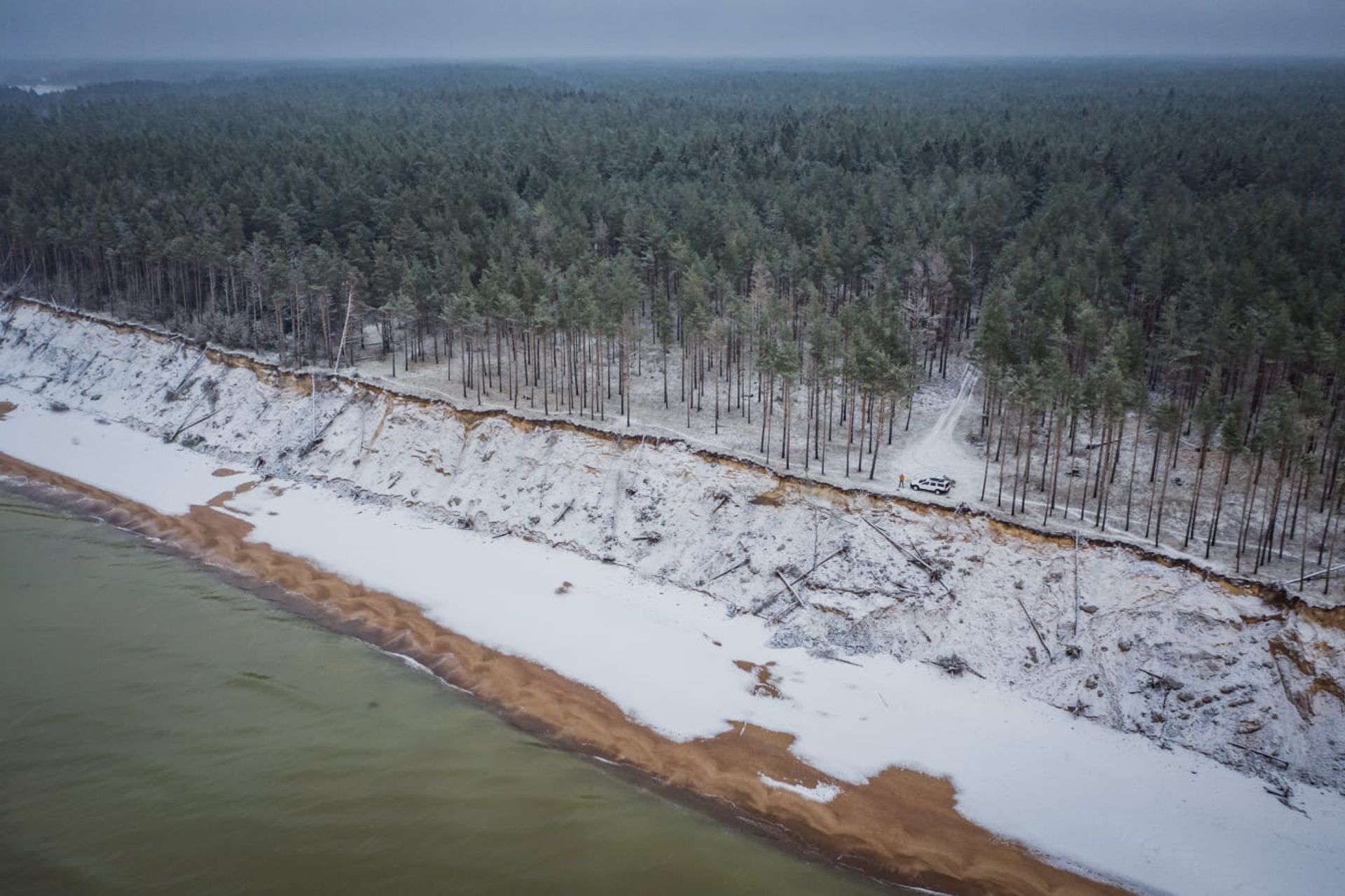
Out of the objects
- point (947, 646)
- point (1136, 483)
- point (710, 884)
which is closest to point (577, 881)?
point (710, 884)

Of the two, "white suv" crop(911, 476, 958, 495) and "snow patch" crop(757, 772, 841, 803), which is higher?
"white suv" crop(911, 476, 958, 495)

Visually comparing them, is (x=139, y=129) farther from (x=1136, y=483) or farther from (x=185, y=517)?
(x=1136, y=483)

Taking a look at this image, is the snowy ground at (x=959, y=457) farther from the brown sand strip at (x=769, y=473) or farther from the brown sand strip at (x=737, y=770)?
the brown sand strip at (x=737, y=770)

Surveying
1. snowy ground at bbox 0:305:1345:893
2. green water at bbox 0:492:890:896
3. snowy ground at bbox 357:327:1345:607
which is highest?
snowy ground at bbox 357:327:1345:607

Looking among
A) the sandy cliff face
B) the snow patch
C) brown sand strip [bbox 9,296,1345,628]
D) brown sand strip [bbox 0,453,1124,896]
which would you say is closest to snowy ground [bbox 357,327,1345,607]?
brown sand strip [bbox 9,296,1345,628]

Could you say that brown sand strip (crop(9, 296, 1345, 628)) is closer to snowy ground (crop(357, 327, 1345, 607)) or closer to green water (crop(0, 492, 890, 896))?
snowy ground (crop(357, 327, 1345, 607))

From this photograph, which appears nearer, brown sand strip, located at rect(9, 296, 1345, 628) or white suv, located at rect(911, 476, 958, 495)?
brown sand strip, located at rect(9, 296, 1345, 628)

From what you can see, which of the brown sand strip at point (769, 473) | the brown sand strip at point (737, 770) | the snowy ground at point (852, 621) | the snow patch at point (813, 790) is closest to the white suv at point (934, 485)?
the brown sand strip at point (769, 473)
